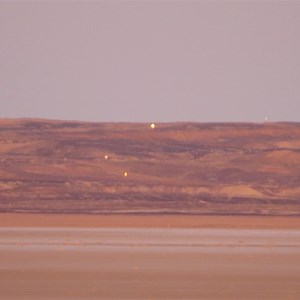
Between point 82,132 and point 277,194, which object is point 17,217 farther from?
point 82,132

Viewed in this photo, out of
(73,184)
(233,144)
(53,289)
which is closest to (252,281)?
(53,289)

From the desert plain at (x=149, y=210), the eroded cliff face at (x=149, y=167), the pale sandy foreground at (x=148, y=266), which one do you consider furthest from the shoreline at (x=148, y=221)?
the pale sandy foreground at (x=148, y=266)

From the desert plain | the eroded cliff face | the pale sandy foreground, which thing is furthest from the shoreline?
the pale sandy foreground

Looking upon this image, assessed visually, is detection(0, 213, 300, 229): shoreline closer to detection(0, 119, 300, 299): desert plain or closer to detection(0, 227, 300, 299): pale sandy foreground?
detection(0, 119, 300, 299): desert plain

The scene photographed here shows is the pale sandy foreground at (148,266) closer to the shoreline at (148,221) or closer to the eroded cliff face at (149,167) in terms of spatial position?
the shoreline at (148,221)

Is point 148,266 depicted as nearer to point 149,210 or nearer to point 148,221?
→ point 148,221

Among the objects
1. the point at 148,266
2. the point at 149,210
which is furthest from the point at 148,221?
the point at 148,266
